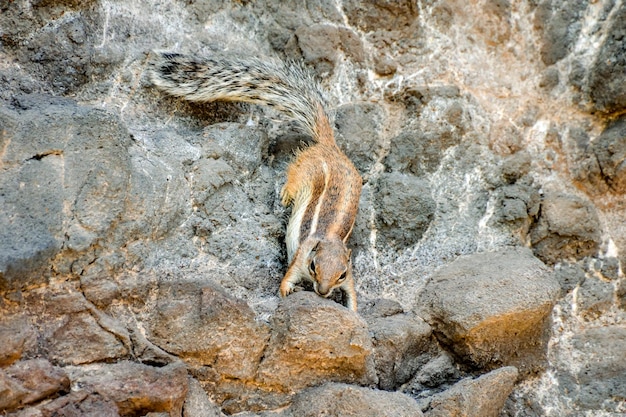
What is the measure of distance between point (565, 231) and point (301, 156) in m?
1.68

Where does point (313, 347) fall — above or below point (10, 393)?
above

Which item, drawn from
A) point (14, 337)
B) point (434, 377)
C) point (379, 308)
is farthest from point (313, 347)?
point (14, 337)

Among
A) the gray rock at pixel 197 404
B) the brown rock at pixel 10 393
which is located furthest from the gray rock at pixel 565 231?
the brown rock at pixel 10 393

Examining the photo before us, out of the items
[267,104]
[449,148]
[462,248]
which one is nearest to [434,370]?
[462,248]

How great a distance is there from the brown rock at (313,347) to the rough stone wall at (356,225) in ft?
0.04

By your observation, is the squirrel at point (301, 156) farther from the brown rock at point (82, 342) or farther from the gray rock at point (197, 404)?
the brown rock at point (82, 342)

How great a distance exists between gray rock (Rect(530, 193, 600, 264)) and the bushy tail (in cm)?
141

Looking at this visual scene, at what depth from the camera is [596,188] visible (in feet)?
15.4

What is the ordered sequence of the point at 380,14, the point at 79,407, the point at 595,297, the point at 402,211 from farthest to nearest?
the point at 380,14 → the point at 402,211 → the point at 595,297 → the point at 79,407

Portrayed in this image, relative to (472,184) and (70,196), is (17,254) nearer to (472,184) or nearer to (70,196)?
(70,196)

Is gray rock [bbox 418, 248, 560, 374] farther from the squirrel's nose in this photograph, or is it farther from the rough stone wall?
the squirrel's nose

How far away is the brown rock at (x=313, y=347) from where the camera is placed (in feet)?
11.9

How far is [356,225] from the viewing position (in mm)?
4578

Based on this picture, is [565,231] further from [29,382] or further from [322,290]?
[29,382]
